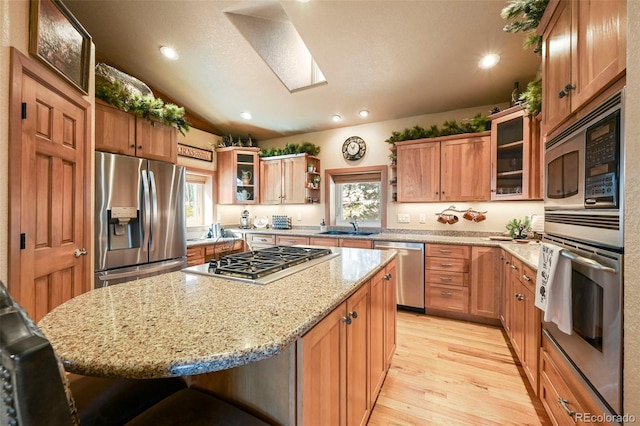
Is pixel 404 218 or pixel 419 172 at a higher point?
pixel 419 172

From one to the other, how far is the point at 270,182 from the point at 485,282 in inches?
135

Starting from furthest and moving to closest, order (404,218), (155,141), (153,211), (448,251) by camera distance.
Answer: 1. (404,218)
2. (448,251)
3. (155,141)
4. (153,211)

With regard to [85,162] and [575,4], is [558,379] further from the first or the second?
[85,162]

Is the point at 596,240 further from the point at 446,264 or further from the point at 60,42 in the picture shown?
the point at 60,42

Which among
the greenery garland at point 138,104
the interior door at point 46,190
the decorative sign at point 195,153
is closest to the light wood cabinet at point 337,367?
the interior door at point 46,190

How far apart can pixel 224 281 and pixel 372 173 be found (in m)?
3.25

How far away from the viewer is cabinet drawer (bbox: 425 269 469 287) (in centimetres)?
289

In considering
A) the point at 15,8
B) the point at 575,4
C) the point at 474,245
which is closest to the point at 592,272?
the point at 575,4

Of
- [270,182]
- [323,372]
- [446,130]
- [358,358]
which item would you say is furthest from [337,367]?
[270,182]

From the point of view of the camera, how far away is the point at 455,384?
187 cm

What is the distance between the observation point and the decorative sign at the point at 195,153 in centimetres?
399

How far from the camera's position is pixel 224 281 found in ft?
4.09

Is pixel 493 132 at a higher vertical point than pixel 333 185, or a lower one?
higher

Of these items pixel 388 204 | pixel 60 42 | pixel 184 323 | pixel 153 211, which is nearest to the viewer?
pixel 184 323
